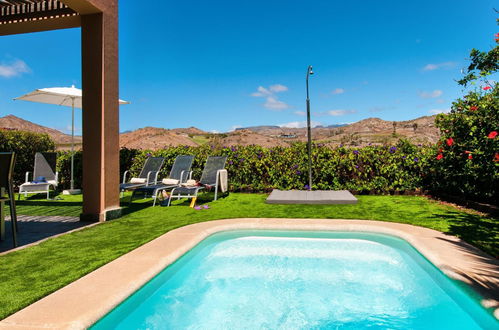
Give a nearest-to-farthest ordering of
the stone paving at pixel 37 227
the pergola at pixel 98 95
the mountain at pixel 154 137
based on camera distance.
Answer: the stone paving at pixel 37 227 < the pergola at pixel 98 95 < the mountain at pixel 154 137

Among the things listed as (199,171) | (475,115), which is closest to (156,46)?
(199,171)

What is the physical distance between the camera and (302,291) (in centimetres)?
322

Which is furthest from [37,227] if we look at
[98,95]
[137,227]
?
[98,95]

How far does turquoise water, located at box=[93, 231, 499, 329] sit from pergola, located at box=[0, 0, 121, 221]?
2311 millimetres

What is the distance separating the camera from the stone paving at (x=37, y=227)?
4.25 metres

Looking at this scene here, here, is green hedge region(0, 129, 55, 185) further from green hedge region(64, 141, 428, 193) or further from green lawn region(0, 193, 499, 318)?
green hedge region(64, 141, 428, 193)

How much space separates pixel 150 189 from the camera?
7086 mm

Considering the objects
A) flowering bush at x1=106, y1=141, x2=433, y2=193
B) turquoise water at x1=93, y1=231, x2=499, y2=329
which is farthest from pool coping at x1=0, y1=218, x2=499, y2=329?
flowering bush at x1=106, y1=141, x2=433, y2=193

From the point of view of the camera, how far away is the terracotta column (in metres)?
5.31

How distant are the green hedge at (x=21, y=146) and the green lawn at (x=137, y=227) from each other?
274 cm

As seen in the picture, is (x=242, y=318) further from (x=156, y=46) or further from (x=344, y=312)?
(x=156, y=46)

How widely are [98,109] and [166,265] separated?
3327mm

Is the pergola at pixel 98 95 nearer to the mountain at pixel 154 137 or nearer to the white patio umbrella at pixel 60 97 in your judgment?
the white patio umbrella at pixel 60 97

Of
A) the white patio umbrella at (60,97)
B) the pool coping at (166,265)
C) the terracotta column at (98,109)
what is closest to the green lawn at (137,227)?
the pool coping at (166,265)
